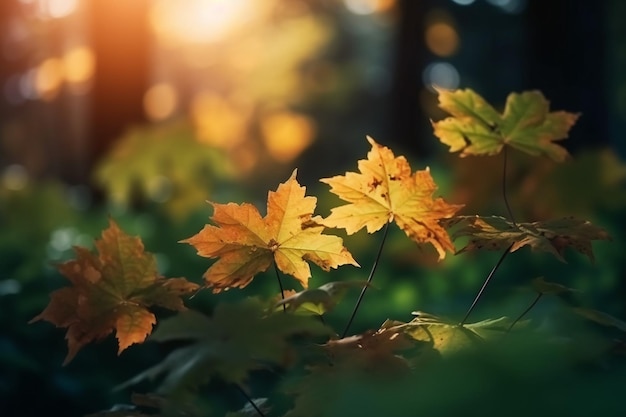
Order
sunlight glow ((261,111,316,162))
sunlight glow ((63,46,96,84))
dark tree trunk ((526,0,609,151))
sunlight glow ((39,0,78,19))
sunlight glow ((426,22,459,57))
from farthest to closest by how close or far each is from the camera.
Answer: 1. sunlight glow ((261,111,316,162))
2. sunlight glow ((426,22,459,57))
3. sunlight glow ((39,0,78,19))
4. sunlight glow ((63,46,96,84))
5. dark tree trunk ((526,0,609,151))

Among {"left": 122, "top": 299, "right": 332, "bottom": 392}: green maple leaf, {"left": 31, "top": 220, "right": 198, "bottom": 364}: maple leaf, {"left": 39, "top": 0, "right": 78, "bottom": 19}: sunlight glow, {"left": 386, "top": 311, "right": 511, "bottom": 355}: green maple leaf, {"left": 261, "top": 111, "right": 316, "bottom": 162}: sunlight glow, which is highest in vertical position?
{"left": 122, "top": 299, "right": 332, "bottom": 392}: green maple leaf

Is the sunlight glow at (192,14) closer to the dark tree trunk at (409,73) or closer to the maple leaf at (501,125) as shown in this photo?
the dark tree trunk at (409,73)

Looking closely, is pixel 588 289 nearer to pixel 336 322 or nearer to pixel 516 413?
pixel 336 322

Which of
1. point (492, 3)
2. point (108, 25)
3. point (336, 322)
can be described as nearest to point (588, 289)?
point (336, 322)

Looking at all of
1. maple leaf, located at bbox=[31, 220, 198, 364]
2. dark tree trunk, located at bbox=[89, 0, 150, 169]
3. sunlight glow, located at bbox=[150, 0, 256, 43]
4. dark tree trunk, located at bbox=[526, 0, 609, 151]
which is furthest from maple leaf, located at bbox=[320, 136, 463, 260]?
sunlight glow, located at bbox=[150, 0, 256, 43]

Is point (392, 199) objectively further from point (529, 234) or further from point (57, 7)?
point (57, 7)

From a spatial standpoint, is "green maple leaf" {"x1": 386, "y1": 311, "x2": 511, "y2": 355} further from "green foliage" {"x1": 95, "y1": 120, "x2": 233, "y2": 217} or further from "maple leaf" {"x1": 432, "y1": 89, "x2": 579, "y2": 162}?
"green foliage" {"x1": 95, "y1": 120, "x2": 233, "y2": 217}

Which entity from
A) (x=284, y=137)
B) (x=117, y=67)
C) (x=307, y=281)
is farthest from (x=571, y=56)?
(x=284, y=137)
